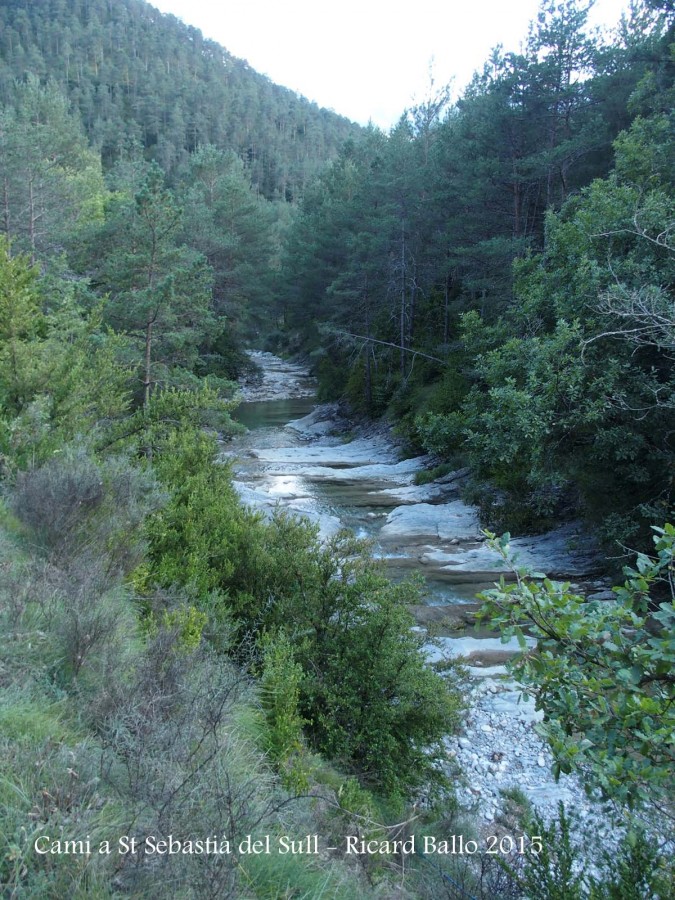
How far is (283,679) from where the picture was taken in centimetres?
468

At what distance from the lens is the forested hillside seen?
8019 centimetres

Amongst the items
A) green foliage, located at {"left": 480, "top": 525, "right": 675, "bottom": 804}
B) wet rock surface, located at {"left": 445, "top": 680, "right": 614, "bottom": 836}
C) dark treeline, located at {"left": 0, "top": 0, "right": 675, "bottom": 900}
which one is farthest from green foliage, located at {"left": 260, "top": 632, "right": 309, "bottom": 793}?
green foliage, located at {"left": 480, "top": 525, "right": 675, "bottom": 804}

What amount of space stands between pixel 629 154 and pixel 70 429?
12131mm

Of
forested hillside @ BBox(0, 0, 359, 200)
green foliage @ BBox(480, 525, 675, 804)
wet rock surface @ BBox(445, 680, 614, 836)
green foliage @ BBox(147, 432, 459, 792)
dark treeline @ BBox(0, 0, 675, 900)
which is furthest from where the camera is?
forested hillside @ BBox(0, 0, 359, 200)

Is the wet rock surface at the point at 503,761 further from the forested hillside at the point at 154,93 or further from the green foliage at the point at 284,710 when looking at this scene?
the forested hillside at the point at 154,93

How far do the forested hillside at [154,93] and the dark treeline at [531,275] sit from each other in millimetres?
45490

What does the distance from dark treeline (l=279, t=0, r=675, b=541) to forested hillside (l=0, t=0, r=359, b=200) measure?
45.5m

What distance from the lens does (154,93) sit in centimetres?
8775

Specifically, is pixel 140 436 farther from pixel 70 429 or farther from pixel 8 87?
pixel 8 87

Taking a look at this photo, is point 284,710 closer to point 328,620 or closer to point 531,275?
point 328,620

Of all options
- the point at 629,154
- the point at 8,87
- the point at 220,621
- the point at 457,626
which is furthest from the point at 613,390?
the point at 8,87

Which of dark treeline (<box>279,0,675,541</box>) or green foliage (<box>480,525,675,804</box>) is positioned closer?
green foliage (<box>480,525,675,804</box>)

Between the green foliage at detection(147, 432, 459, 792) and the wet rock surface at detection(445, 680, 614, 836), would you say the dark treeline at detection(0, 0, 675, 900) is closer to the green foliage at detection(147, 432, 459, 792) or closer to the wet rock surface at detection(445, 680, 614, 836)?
the green foliage at detection(147, 432, 459, 792)

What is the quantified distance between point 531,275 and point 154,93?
9601cm
